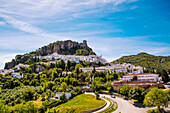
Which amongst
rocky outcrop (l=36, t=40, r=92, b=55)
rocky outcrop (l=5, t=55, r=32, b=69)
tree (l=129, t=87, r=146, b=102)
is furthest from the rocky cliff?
tree (l=129, t=87, r=146, b=102)

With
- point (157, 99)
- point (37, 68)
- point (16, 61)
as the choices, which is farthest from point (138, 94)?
point (16, 61)

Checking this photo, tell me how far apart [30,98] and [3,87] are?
70.3 ft

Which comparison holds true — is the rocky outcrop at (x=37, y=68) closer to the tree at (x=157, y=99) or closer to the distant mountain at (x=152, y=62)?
the tree at (x=157, y=99)

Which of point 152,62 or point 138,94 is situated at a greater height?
point 152,62

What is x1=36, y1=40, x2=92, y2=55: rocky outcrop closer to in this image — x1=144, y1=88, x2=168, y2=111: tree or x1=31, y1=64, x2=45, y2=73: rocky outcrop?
x1=31, y1=64, x2=45, y2=73: rocky outcrop

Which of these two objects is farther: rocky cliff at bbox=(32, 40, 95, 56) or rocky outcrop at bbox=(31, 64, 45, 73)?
rocky cliff at bbox=(32, 40, 95, 56)

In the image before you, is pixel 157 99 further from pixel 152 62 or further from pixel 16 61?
pixel 16 61

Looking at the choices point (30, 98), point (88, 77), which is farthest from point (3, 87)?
point (88, 77)

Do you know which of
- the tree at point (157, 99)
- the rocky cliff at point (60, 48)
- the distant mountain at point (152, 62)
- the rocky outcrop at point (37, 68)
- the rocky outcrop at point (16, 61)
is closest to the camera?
the tree at point (157, 99)

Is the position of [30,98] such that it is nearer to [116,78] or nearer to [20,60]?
[116,78]

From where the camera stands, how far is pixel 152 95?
26.8 meters

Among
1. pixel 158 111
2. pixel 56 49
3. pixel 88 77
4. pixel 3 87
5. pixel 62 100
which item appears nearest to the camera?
pixel 158 111

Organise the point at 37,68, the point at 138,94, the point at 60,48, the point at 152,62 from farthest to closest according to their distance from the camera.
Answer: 1. the point at 60,48
2. the point at 152,62
3. the point at 37,68
4. the point at 138,94

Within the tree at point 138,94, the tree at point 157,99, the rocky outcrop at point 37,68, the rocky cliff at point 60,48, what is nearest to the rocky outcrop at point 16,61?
the rocky cliff at point 60,48
